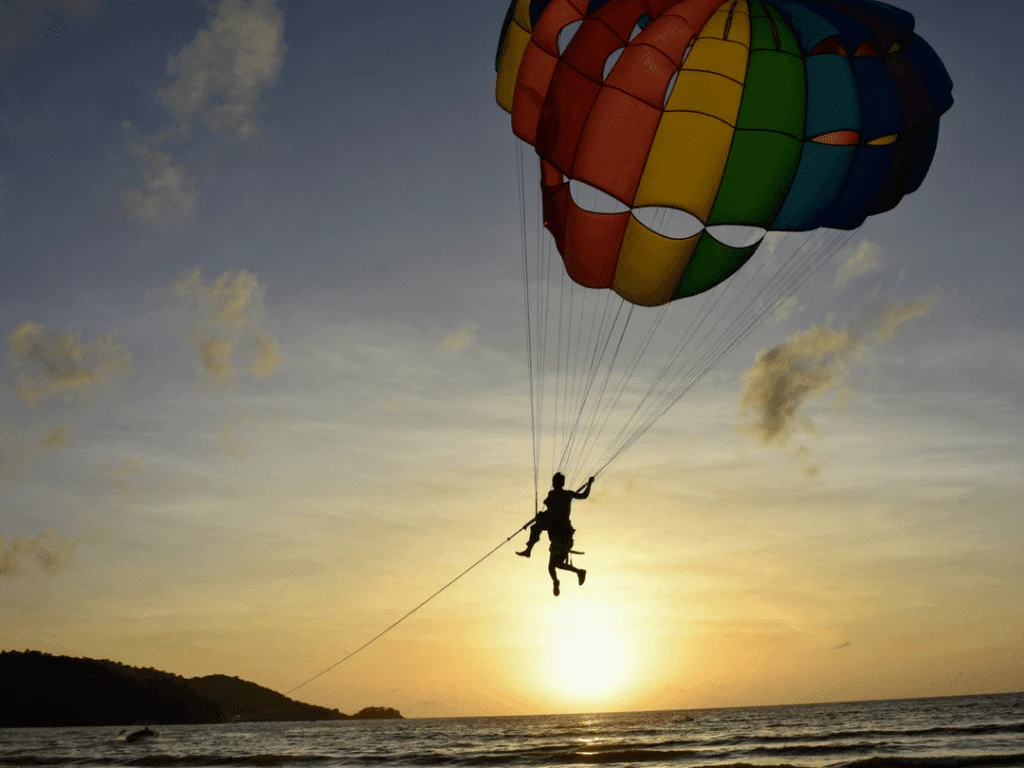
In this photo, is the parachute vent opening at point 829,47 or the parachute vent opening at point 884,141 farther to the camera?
the parachute vent opening at point 884,141

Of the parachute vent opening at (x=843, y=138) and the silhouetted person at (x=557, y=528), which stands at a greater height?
the parachute vent opening at (x=843, y=138)

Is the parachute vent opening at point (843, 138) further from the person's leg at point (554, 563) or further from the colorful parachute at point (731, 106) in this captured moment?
the person's leg at point (554, 563)

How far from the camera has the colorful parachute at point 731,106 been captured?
402 inches

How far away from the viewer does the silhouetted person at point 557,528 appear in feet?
35.3

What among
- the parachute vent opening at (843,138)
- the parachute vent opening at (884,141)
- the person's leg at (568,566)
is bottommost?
the person's leg at (568,566)

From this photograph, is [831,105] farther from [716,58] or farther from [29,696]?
[29,696]

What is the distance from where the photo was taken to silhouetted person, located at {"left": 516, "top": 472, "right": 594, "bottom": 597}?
10.8 meters

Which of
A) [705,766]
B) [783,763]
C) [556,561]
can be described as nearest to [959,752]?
[783,763]

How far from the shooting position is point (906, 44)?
10.0 metres

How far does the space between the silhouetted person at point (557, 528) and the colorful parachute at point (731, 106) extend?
3524mm

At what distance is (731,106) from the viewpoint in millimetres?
10406

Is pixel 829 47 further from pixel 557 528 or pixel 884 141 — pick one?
pixel 557 528

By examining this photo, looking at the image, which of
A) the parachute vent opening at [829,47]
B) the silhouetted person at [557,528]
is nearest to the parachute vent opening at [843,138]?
the parachute vent opening at [829,47]

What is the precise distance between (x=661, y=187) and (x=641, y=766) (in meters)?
17.6
